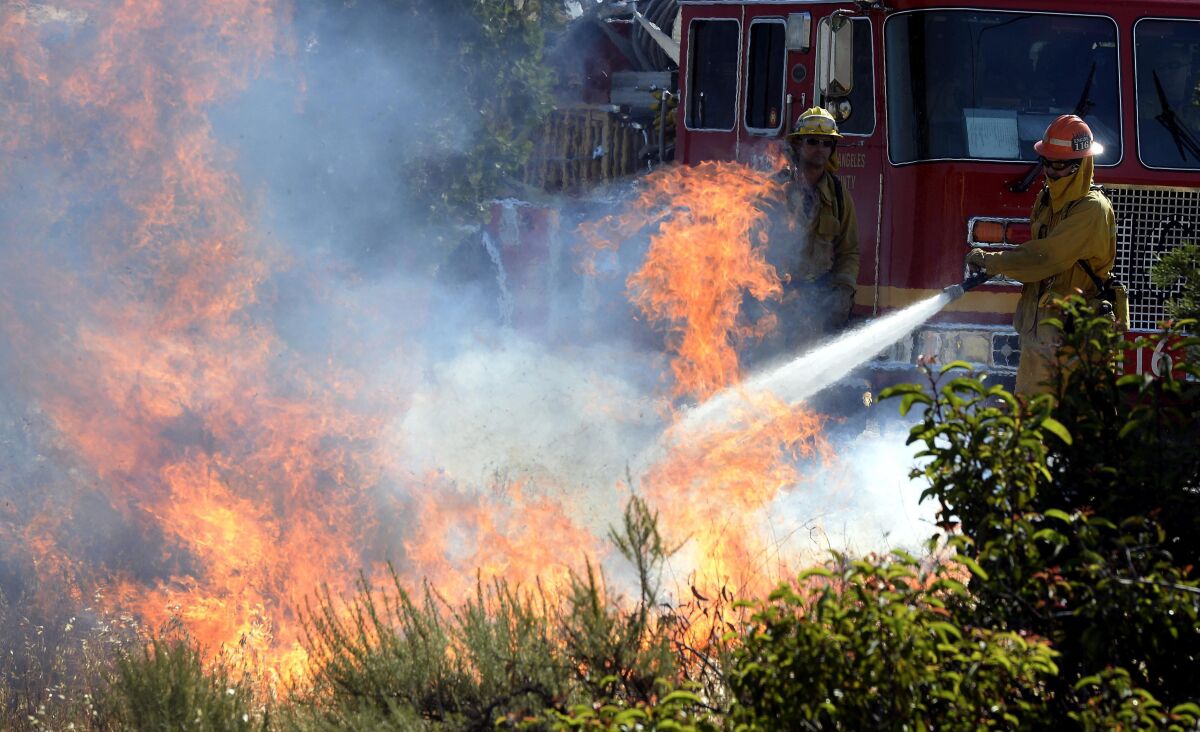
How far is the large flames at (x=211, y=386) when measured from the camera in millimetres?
6242

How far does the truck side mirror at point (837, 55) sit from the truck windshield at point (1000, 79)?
0.29 m

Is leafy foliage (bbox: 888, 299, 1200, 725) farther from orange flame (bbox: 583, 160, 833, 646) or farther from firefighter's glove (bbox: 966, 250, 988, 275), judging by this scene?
firefighter's glove (bbox: 966, 250, 988, 275)

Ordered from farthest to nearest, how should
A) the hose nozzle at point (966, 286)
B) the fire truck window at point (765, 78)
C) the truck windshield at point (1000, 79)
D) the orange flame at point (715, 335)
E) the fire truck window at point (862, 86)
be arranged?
the fire truck window at point (765, 78) → the fire truck window at point (862, 86) → the truck windshield at point (1000, 79) → the hose nozzle at point (966, 286) → the orange flame at point (715, 335)

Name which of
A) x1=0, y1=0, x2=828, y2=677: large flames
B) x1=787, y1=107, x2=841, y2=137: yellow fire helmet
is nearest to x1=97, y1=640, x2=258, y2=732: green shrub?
x1=0, y1=0, x2=828, y2=677: large flames

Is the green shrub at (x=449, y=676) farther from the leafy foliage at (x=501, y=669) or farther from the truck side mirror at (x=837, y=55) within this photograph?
the truck side mirror at (x=837, y=55)

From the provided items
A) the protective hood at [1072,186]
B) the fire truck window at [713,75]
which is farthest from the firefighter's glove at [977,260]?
the fire truck window at [713,75]

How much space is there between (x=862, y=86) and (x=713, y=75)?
1.11m

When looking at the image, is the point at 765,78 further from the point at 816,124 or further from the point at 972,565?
the point at 972,565

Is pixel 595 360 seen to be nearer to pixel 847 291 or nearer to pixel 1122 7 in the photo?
pixel 847 291

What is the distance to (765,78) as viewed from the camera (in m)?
8.52

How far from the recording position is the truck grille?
7.80m

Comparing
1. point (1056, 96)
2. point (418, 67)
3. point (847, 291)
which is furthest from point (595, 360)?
point (418, 67)

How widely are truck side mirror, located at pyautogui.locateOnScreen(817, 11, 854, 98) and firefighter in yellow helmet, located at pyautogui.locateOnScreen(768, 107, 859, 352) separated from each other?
30 centimetres

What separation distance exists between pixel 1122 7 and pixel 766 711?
6693mm
